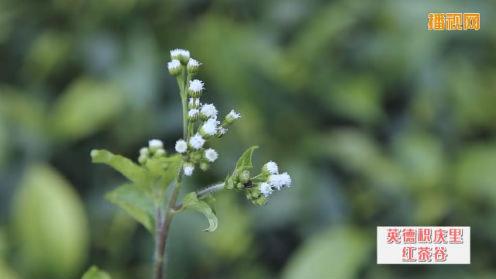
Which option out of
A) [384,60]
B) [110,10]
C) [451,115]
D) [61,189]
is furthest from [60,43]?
[451,115]

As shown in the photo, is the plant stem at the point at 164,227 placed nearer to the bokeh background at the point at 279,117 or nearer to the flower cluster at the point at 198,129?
the flower cluster at the point at 198,129

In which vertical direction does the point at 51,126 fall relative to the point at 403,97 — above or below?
below

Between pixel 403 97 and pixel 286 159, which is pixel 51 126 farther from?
pixel 403 97

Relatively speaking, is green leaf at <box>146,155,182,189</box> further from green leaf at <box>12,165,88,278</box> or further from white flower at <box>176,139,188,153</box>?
green leaf at <box>12,165,88,278</box>

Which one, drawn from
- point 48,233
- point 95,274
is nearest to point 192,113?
point 95,274

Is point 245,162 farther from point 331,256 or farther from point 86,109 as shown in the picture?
point 86,109

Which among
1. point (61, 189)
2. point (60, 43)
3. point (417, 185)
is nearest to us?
point (61, 189)
